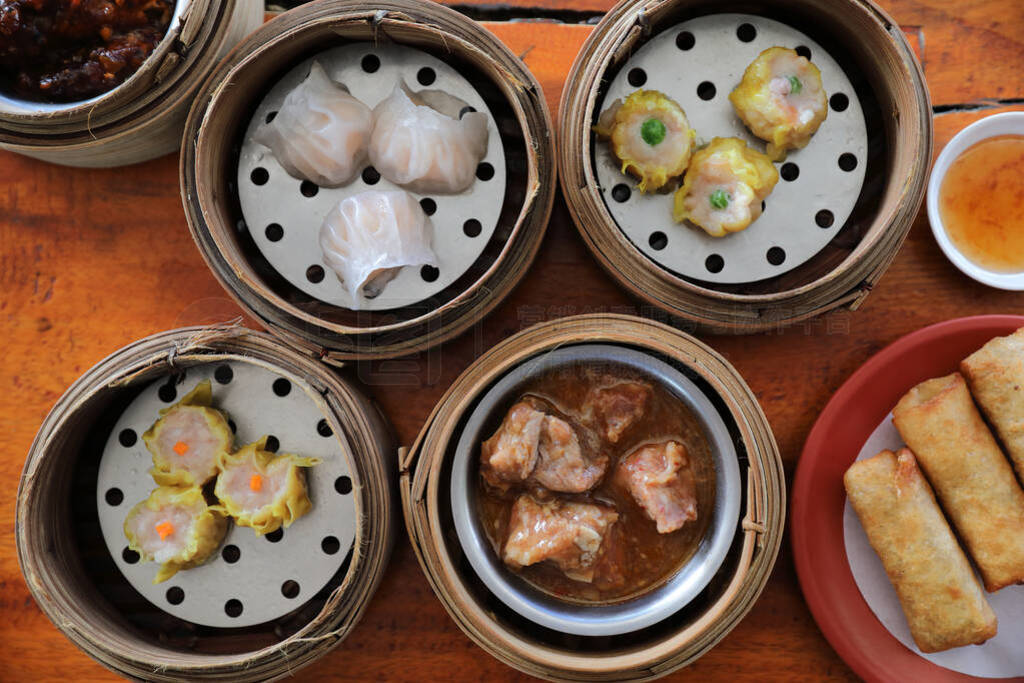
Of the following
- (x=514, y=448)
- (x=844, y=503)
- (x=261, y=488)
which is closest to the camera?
(x=514, y=448)

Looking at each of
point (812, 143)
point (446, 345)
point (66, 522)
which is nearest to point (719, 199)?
point (812, 143)

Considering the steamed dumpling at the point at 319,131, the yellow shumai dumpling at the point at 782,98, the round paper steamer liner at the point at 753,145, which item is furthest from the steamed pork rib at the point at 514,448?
the yellow shumai dumpling at the point at 782,98

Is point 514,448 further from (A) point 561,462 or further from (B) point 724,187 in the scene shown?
(B) point 724,187

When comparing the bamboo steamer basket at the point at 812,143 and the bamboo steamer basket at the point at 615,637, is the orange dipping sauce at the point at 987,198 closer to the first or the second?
the bamboo steamer basket at the point at 812,143

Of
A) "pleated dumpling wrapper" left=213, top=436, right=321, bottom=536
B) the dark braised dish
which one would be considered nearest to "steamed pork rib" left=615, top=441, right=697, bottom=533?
"pleated dumpling wrapper" left=213, top=436, right=321, bottom=536

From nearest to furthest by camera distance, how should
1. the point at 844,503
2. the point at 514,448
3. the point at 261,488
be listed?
the point at 514,448
the point at 261,488
the point at 844,503

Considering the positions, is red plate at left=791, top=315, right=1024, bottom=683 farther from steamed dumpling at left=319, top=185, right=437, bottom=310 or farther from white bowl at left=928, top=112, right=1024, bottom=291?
steamed dumpling at left=319, top=185, right=437, bottom=310

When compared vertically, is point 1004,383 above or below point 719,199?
below
